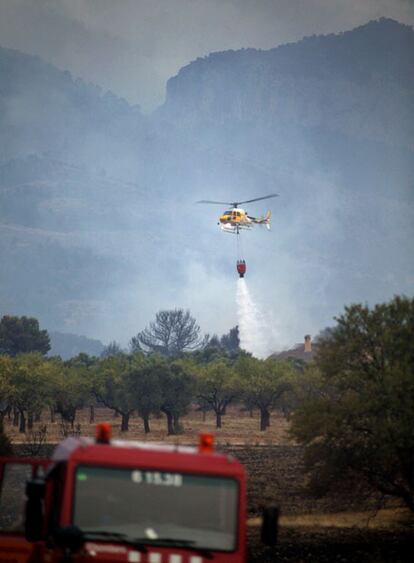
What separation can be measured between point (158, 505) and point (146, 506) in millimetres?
150

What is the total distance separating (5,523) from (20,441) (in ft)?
234

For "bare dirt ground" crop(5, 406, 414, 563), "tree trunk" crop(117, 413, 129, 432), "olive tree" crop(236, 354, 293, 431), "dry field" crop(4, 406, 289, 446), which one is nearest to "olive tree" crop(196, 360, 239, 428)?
"olive tree" crop(236, 354, 293, 431)

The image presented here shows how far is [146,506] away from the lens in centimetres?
1304

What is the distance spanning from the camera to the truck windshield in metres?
13.0

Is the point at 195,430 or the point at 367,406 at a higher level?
the point at 195,430

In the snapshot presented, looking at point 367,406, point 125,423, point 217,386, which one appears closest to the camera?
point 367,406

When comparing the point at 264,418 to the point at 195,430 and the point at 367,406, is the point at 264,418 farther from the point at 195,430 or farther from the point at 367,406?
the point at 367,406

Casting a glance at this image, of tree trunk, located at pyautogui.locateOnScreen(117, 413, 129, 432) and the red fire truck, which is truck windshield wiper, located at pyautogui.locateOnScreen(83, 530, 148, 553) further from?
tree trunk, located at pyautogui.locateOnScreen(117, 413, 129, 432)

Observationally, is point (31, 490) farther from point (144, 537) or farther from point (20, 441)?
point (20, 441)

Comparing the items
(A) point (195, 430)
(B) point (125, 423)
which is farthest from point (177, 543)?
(A) point (195, 430)

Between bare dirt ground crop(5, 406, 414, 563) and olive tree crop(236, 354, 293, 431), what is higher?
olive tree crop(236, 354, 293, 431)

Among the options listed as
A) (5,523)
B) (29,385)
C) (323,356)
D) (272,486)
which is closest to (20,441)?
(29,385)

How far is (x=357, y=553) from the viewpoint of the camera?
36.9m

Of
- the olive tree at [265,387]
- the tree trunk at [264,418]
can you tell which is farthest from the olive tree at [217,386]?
the tree trunk at [264,418]
